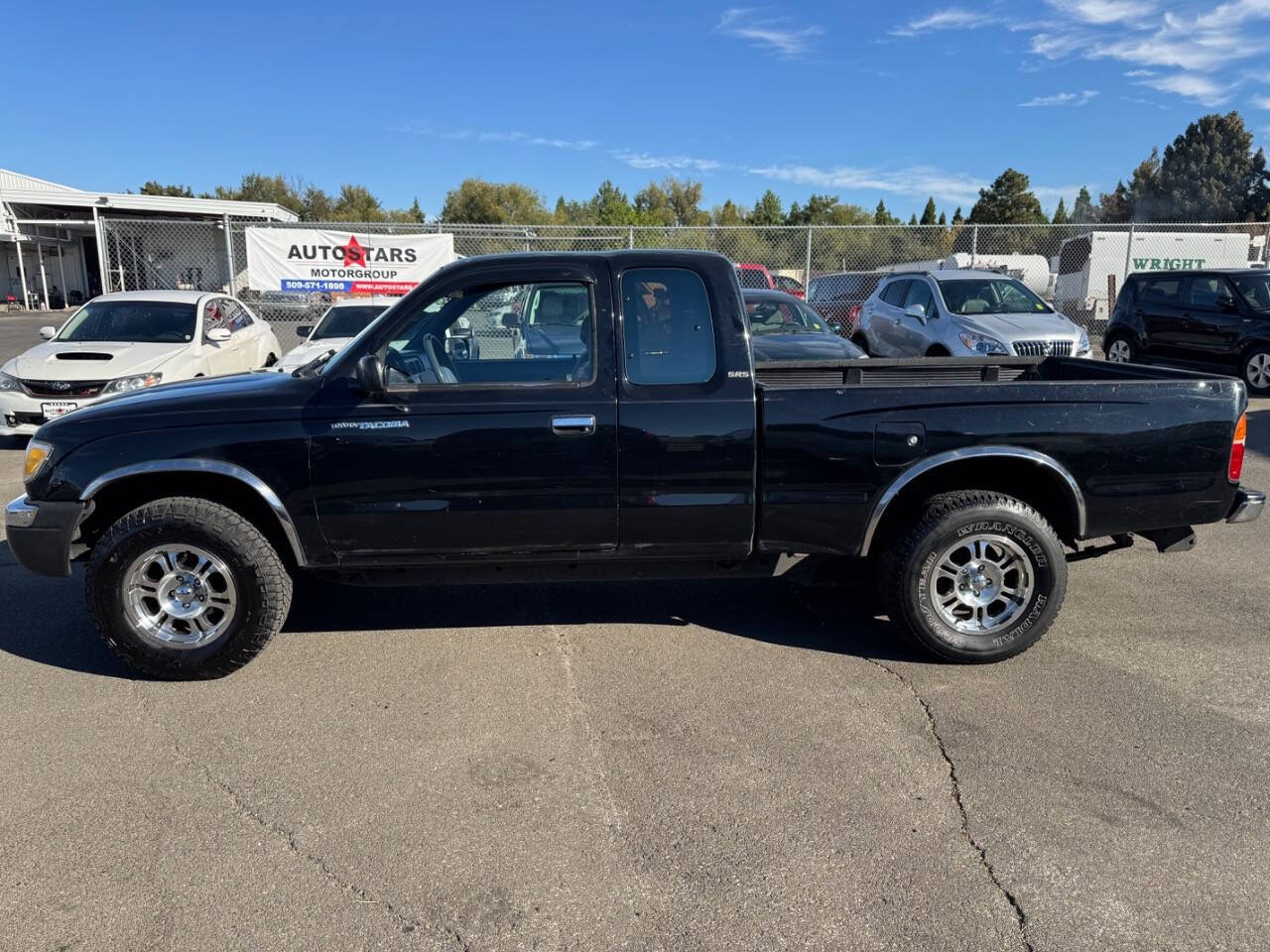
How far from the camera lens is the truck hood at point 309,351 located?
10242 mm

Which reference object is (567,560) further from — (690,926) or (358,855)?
(690,926)

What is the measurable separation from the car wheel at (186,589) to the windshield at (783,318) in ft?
22.9

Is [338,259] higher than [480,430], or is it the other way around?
[338,259]

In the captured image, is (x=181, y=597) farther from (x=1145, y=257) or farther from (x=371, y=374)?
(x=1145, y=257)

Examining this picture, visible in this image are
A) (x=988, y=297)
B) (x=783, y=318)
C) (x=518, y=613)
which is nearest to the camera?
(x=518, y=613)

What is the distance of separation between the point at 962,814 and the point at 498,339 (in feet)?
9.16

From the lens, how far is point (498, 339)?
167 inches

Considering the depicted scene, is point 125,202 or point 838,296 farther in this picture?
point 125,202

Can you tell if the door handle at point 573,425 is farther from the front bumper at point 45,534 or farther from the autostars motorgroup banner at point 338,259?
the autostars motorgroup banner at point 338,259

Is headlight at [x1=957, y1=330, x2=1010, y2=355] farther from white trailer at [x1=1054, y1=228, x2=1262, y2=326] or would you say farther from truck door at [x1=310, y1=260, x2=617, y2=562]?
white trailer at [x1=1054, y1=228, x2=1262, y2=326]

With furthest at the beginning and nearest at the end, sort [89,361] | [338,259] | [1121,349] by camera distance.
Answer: [338,259] < [1121,349] < [89,361]

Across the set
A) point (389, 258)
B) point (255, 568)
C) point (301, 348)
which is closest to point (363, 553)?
point (255, 568)

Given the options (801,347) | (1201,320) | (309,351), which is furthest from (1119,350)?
(309,351)

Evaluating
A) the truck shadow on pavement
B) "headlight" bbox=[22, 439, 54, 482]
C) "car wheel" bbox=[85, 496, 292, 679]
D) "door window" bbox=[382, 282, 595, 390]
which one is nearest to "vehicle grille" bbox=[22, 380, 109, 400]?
the truck shadow on pavement
